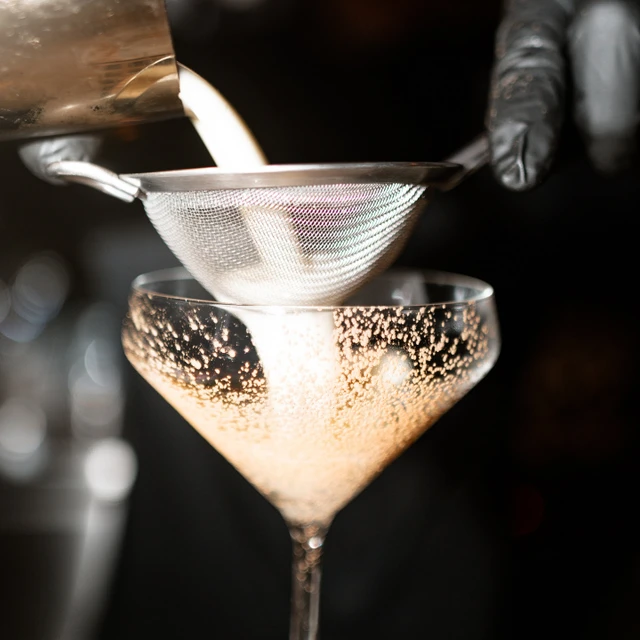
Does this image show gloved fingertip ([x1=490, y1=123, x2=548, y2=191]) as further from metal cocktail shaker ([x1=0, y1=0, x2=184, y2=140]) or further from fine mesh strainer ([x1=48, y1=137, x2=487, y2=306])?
metal cocktail shaker ([x1=0, y1=0, x2=184, y2=140])

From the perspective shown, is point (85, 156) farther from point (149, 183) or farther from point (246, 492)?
point (246, 492)

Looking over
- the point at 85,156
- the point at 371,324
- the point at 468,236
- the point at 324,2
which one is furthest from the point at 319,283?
the point at 324,2

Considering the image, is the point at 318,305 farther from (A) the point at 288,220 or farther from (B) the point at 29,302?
(B) the point at 29,302

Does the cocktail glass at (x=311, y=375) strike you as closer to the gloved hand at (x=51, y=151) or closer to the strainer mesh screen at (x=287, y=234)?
the strainer mesh screen at (x=287, y=234)

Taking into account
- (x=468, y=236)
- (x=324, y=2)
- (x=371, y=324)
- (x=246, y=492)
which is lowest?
(x=246, y=492)

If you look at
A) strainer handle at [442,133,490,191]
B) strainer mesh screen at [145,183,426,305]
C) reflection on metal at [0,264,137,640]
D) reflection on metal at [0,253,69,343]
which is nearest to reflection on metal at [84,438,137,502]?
reflection on metal at [0,264,137,640]

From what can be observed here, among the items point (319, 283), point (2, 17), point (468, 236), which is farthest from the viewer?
point (468, 236)
